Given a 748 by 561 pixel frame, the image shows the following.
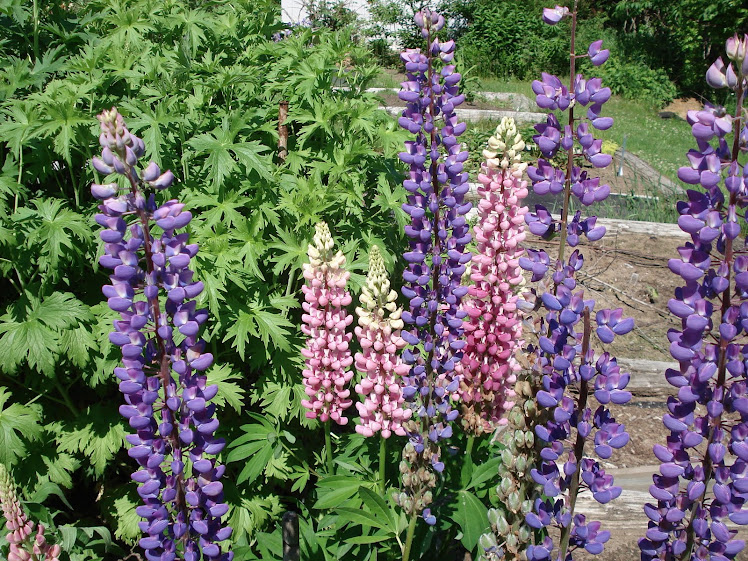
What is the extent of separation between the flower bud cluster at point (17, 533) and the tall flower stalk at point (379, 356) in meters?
1.11

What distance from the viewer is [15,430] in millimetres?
2846

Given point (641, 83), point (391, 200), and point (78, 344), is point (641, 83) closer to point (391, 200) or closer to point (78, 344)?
point (391, 200)

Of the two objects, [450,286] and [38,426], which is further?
[38,426]

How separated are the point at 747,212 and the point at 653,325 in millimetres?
3769

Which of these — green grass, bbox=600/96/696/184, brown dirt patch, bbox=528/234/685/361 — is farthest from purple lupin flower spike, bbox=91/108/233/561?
green grass, bbox=600/96/696/184

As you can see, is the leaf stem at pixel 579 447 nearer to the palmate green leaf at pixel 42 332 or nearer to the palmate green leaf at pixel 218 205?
the palmate green leaf at pixel 218 205

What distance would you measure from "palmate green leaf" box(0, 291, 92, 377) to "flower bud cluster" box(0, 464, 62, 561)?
845mm

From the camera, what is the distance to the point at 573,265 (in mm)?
1742

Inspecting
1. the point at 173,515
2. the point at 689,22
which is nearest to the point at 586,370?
the point at 173,515

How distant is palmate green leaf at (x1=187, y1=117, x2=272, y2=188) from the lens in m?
2.96

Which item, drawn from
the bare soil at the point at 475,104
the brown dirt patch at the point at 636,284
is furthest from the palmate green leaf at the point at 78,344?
the bare soil at the point at 475,104

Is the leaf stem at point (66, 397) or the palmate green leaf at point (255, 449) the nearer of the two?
the palmate green leaf at point (255, 449)

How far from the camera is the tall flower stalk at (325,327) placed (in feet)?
7.88

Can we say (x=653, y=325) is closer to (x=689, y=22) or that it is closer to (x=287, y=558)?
(x=287, y=558)
